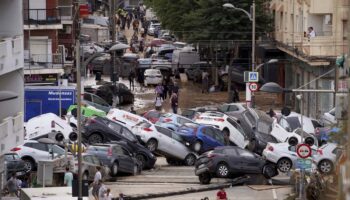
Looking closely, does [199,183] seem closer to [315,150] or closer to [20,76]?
[315,150]

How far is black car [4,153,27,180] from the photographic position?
39.9 metres

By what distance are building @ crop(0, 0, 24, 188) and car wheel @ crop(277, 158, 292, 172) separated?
10.3 meters

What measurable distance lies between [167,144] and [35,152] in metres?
6.43

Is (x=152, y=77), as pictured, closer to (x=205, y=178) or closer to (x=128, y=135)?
(x=128, y=135)

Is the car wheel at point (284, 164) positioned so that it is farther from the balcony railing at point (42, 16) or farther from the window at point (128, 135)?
the balcony railing at point (42, 16)

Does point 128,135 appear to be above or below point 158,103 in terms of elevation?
below

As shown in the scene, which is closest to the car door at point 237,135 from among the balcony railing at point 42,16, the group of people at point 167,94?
the group of people at point 167,94

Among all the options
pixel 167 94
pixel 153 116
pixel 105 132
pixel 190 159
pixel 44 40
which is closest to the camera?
pixel 105 132

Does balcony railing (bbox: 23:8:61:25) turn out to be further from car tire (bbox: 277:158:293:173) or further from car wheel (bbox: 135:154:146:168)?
car tire (bbox: 277:158:293:173)

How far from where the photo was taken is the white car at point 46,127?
153ft

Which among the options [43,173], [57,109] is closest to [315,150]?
[43,173]

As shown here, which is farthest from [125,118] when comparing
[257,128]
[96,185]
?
[96,185]

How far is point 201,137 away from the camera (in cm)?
4794

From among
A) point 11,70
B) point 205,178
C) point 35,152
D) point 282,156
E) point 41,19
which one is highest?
point 41,19
